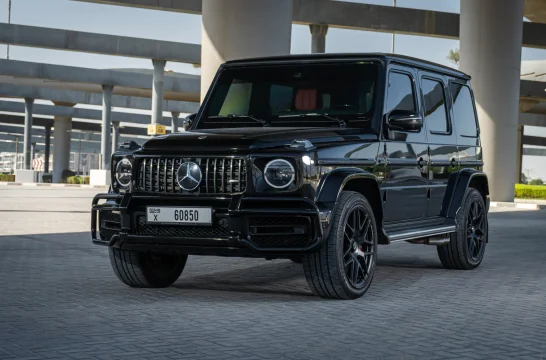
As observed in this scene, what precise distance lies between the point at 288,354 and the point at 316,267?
204 cm

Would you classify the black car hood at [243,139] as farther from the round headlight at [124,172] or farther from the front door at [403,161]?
the front door at [403,161]

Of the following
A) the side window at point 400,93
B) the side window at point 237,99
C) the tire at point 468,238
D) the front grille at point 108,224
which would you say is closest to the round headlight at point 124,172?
the front grille at point 108,224

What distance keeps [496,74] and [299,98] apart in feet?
84.0

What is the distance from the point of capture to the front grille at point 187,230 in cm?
767

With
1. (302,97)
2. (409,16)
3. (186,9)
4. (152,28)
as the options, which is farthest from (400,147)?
(152,28)

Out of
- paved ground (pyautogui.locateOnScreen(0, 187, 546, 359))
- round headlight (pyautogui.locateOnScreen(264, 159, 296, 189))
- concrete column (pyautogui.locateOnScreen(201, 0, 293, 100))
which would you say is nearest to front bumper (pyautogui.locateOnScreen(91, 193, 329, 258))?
round headlight (pyautogui.locateOnScreen(264, 159, 296, 189))

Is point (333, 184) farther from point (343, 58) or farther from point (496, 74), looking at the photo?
point (496, 74)

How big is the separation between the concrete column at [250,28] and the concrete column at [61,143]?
6071cm

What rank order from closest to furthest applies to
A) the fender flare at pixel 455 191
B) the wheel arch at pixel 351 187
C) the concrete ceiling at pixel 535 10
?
the wheel arch at pixel 351 187, the fender flare at pixel 455 191, the concrete ceiling at pixel 535 10

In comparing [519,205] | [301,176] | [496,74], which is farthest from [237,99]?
[496,74]

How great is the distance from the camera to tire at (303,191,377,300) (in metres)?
7.71

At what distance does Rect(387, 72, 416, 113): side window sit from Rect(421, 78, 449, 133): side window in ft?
1.30

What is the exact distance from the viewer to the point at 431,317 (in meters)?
7.32

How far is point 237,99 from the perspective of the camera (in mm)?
9477
